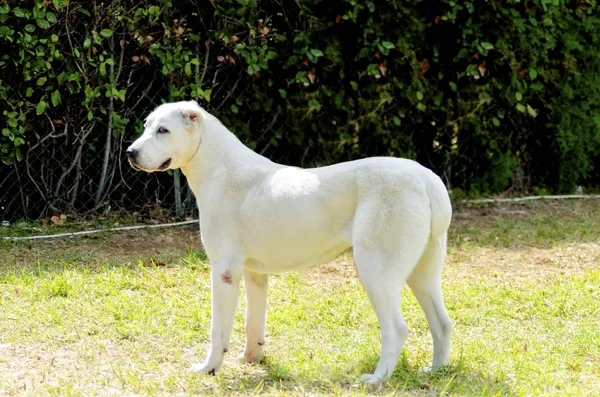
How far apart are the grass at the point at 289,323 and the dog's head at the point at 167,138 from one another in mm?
981

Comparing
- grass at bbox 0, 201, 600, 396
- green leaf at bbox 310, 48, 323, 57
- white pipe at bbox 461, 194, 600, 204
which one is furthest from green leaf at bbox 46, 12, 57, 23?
white pipe at bbox 461, 194, 600, 204

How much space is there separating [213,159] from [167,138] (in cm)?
25

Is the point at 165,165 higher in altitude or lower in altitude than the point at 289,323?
higher

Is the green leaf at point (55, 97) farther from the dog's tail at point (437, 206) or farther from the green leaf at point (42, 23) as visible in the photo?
the dog's tail at point (437, 206)

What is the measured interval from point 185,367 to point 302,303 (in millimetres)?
1152

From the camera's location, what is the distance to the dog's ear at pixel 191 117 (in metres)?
4.42

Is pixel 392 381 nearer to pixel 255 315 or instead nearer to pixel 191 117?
pixel 255 315

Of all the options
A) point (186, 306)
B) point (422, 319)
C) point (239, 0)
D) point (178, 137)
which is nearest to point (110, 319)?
point (186, 306)

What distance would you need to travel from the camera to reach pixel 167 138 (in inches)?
173

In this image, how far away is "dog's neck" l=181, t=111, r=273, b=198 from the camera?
449 cm

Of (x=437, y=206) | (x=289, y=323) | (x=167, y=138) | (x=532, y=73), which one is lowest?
(x=289, y=323)

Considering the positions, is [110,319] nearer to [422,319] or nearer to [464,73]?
[422,319]

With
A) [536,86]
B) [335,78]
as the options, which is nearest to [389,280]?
[335,78]

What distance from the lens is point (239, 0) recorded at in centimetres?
737
